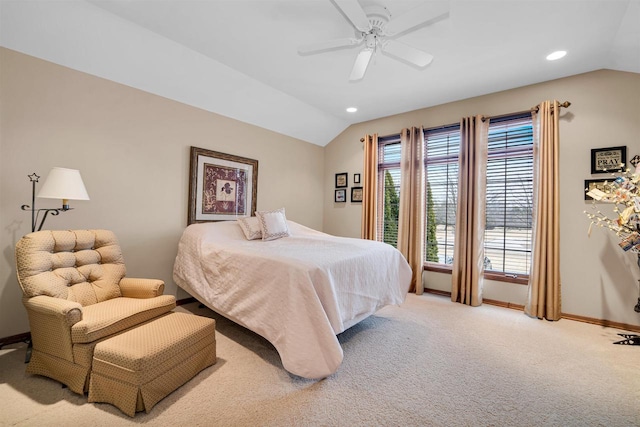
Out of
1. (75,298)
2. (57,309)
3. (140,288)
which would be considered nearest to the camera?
(57,309)

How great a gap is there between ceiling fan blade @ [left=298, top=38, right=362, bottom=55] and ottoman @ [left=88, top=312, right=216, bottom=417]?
89.8 inches

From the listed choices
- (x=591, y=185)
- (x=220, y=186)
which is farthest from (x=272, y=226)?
(x=591, y=185)

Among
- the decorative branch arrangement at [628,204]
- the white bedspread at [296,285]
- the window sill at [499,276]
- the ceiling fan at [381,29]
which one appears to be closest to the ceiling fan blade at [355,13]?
the ceiling fan at [381,29]

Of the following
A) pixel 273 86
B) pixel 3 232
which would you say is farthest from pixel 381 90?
pixel 3 232

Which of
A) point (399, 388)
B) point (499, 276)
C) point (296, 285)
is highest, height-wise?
point (296, 285)

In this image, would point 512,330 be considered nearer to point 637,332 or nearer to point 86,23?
point 637,332

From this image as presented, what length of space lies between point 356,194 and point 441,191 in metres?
1.42

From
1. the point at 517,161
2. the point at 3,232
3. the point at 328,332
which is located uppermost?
the point at 517,161

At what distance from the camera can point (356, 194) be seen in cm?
496

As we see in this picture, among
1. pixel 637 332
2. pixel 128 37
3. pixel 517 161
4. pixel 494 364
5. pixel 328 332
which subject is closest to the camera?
pixel 328 332

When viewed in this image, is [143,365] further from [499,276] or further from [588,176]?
[588,176]

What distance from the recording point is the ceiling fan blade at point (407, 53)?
2254 millimetres

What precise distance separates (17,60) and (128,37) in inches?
33.8

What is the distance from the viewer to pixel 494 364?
2.17m
